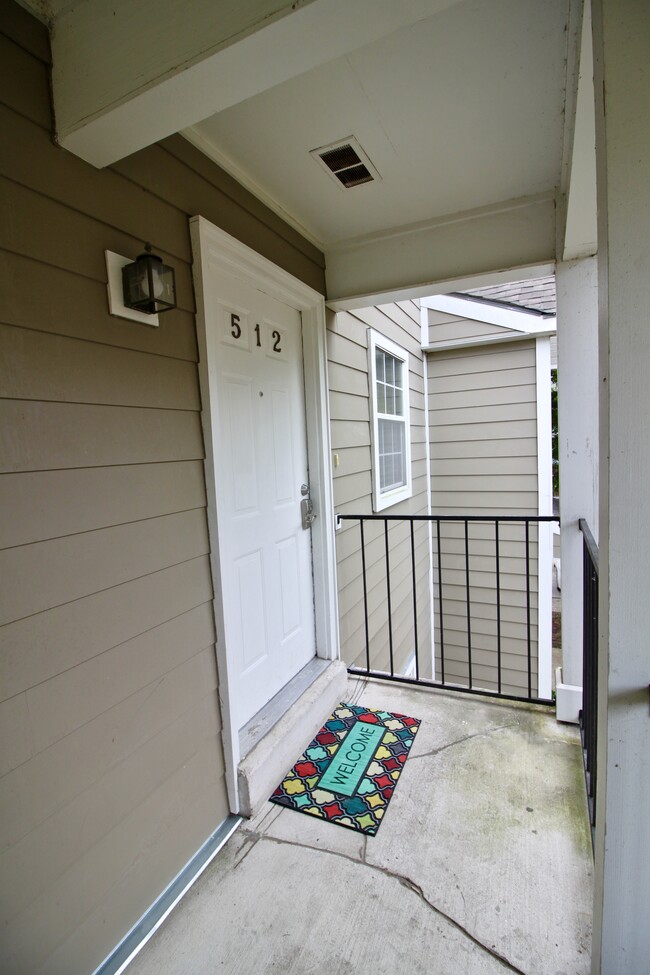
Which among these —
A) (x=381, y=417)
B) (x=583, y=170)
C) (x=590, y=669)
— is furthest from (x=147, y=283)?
(x=381, y=417)

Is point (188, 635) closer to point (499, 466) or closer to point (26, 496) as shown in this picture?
point (26, 496)

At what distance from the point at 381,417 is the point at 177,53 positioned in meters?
2.75

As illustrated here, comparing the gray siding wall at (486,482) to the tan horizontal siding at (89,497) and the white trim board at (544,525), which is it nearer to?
the white trim board at (544,525)

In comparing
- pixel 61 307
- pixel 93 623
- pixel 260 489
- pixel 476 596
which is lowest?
pixel 476 596

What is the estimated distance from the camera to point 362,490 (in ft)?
10.6

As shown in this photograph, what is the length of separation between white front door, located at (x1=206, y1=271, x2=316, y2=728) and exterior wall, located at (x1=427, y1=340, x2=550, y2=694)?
9.08ft

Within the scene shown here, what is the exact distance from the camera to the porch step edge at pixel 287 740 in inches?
69.1

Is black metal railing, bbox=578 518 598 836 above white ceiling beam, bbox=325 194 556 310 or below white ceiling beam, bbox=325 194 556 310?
below

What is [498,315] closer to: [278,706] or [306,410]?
[306,410]

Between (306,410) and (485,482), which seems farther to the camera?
(485,482)

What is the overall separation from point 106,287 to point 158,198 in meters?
0.43

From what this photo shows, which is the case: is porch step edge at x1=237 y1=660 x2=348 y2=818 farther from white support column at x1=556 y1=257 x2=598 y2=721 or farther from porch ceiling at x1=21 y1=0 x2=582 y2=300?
porch ceiling at x1=21 y1=0 x2=582 y2=300

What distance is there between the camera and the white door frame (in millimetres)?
1618

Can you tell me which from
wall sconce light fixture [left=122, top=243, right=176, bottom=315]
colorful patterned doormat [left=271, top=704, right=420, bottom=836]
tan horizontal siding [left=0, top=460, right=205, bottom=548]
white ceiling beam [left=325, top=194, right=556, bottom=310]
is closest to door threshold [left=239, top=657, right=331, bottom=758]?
colorful patterned doormat [left=271, top=704, right=420, bottom=836]
